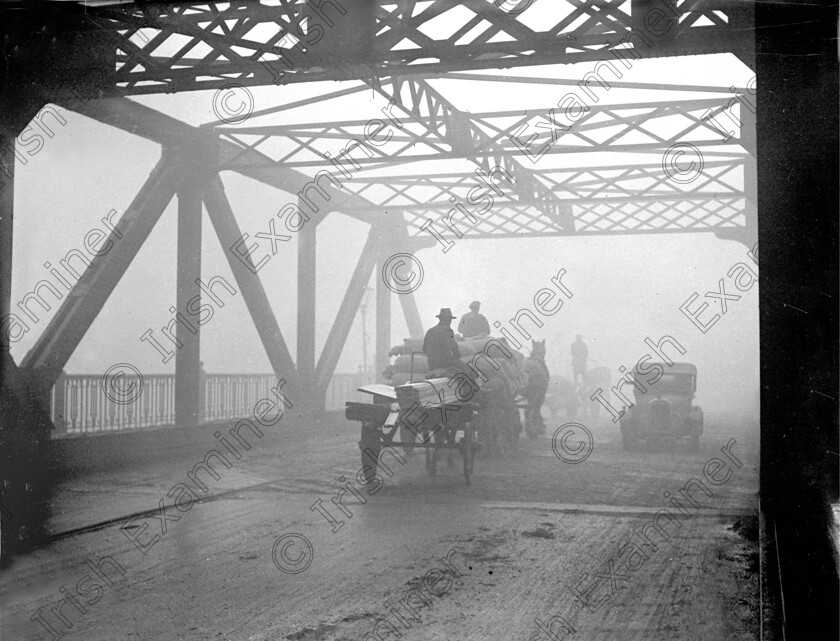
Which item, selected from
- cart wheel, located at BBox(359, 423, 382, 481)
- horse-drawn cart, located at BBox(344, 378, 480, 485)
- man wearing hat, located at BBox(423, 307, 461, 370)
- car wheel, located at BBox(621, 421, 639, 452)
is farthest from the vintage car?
Answer: cart wheel, located at BBox(359, 423, 382, 481)

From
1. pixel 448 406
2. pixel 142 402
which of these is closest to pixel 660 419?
pixel 448 406

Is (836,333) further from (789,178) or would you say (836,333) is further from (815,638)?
(815,638)

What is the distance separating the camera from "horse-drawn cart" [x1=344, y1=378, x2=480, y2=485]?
10078mm

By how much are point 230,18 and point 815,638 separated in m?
7.91

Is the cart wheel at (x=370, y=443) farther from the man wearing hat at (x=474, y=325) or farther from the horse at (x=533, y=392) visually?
the horse at (x=533, y=392)

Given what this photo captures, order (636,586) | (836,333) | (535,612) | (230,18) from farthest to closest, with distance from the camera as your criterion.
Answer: (230,18)
(636,586)
(535,612)
(836,333)

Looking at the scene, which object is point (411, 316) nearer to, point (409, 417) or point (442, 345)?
point (442, 345)

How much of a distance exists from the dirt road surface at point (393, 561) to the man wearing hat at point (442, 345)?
178 centimetres

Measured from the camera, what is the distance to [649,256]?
125ft

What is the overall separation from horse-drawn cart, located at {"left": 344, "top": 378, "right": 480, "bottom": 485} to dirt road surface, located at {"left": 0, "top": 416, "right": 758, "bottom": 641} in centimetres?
55

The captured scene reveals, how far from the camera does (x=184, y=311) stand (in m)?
14.1

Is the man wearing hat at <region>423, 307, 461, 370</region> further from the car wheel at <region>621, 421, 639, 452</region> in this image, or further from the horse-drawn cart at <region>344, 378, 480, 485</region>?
the car wheel at <region>621, 421, 639, 452</region>

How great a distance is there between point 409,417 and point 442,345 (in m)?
1.93

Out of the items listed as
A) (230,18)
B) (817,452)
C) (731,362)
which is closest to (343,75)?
(230,18)
